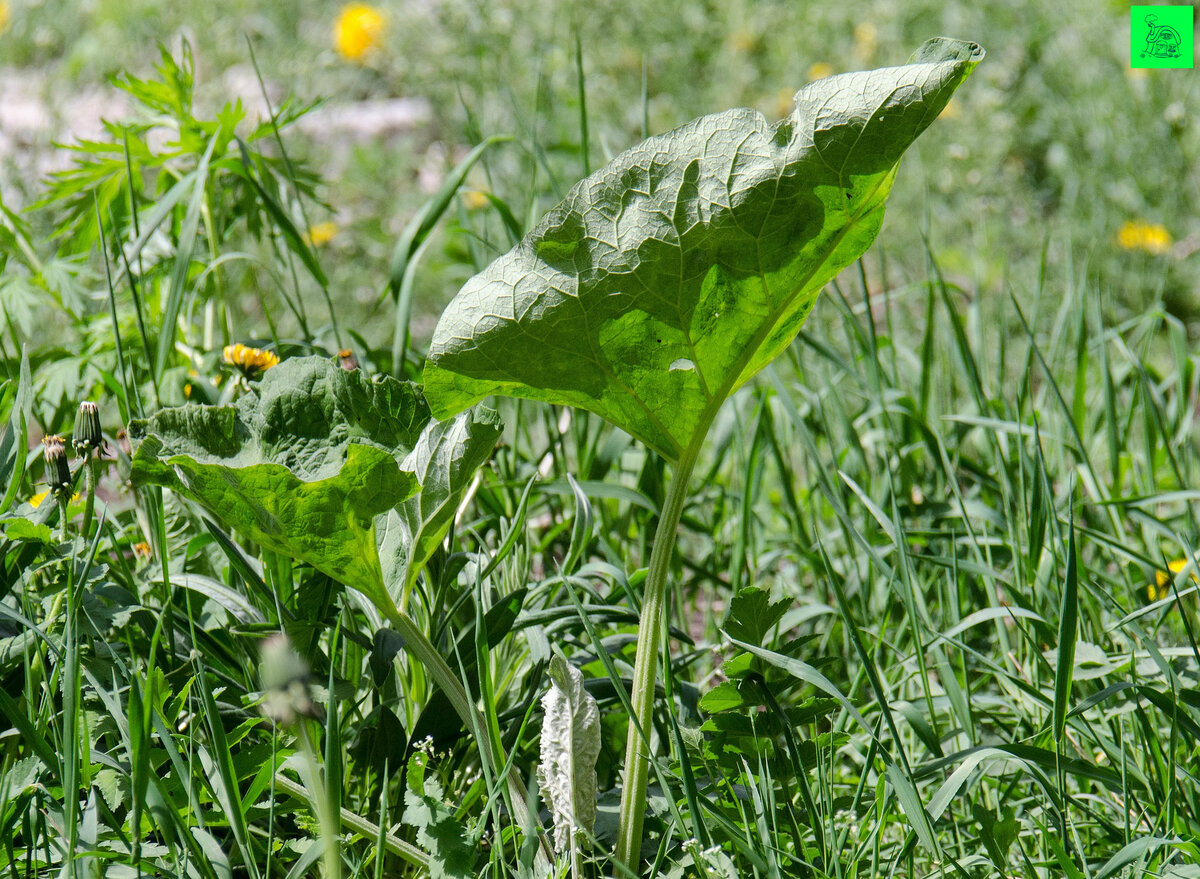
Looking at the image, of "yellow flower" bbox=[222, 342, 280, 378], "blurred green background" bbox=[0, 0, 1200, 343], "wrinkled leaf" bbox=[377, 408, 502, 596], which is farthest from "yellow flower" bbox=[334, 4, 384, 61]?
"wrinkled leaf" bbox=[377, 408, 502, 596]

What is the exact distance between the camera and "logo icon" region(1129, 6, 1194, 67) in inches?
100

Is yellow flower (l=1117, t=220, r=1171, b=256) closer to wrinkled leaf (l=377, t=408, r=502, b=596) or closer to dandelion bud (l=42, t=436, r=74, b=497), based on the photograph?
wrinkled leaf (l=377, t=408, r=502, b=596)

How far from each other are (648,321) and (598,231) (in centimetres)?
10

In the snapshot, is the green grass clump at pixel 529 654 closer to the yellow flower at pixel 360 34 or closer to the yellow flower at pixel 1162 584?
the yellow flower at pixel 1162 584

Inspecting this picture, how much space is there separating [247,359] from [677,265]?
70cm

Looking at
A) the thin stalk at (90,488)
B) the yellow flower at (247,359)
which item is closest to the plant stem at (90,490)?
the thin stalk at (90,488)

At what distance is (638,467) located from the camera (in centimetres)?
198

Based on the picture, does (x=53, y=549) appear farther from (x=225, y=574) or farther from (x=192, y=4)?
(x=192, y=4)

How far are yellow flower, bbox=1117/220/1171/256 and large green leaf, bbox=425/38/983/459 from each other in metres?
3.33

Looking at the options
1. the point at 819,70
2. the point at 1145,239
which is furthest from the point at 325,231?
the point at 1145,239

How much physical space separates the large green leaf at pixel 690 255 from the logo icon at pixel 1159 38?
6.53 feet

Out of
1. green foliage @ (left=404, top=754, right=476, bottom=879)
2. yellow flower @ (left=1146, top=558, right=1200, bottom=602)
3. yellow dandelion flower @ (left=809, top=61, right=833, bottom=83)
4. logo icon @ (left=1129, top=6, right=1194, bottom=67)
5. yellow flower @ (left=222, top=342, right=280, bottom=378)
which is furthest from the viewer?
yellow dandelion flower @ (left=809, top=61, right=833, bottom=83)

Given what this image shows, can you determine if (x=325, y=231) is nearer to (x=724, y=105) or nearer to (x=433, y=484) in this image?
(x=724, y=105)

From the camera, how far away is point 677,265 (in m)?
1.00
